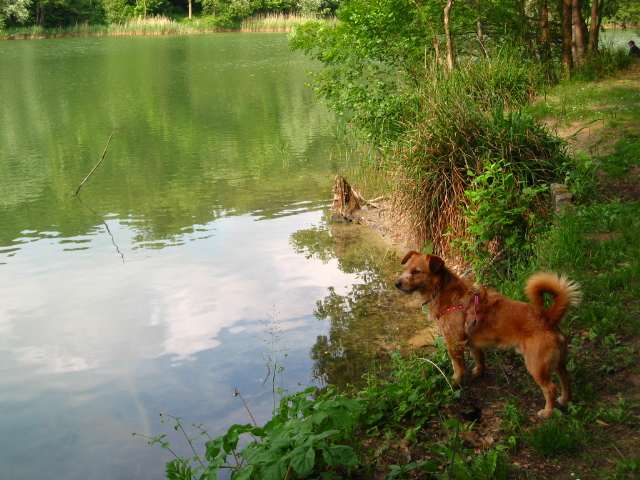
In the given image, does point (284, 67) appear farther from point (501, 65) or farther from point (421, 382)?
point (421, 382)

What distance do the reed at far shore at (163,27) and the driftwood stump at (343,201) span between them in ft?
154

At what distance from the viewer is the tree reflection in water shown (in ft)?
19.4

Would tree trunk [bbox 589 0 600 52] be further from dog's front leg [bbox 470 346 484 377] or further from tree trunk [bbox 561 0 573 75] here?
dog's front leg [bbox 470 346 484 377]

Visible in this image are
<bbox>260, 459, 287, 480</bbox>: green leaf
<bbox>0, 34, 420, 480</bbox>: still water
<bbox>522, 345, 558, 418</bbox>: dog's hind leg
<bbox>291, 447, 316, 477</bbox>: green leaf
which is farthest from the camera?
<bbox>0, 34, 420, 480</bbox>: still water

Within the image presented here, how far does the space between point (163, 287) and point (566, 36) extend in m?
11.5

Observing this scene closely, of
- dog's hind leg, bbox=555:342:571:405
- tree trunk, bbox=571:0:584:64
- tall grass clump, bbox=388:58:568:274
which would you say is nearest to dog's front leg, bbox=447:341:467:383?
dog's hind leg, bbox=555:342:571:405

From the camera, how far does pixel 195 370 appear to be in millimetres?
6117

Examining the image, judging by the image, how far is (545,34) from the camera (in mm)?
14906

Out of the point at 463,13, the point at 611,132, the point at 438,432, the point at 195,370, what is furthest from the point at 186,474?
the point at 463,13

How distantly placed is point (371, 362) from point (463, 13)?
9.59 m

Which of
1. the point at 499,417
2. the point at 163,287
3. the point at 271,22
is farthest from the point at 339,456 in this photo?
the point at 271,22

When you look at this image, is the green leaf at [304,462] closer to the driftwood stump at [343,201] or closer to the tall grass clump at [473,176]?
the tall grass clump at [473,176]

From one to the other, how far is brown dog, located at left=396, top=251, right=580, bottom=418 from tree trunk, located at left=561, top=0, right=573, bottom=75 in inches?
456

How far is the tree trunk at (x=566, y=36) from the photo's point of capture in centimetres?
1440
